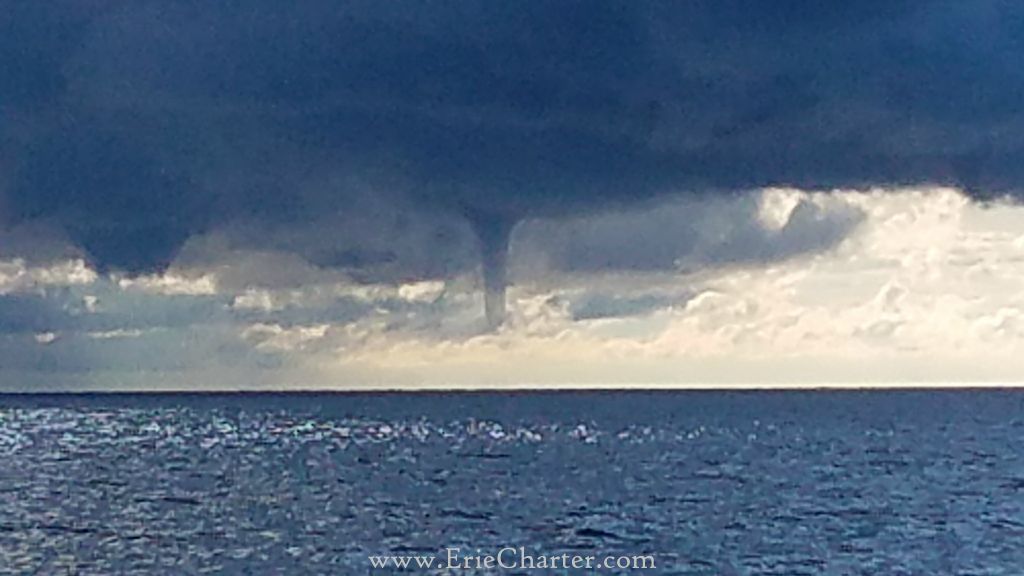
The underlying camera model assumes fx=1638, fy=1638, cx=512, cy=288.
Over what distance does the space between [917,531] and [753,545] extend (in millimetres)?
10269

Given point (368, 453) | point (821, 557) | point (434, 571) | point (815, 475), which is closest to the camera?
point (434, 571)

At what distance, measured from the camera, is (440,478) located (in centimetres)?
9875

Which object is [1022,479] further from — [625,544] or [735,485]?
[625,544]

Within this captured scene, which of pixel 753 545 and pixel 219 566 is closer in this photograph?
pixel 219 566

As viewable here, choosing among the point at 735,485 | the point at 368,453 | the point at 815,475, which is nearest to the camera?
the point at 735,485

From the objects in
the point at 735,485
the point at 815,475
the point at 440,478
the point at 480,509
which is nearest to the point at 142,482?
the point at 440,478

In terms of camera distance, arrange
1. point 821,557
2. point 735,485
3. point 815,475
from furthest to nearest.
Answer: point 815,475 < point 735,485 < point 821,557

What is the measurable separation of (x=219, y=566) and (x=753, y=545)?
20.2 m

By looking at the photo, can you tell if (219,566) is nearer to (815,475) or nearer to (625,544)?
(625,544)

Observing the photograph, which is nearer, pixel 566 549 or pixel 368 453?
pixel 566 549

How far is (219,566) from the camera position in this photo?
54719 millimetres

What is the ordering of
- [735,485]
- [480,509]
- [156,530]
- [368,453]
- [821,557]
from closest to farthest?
[821,557]
[156,530]
[480,509]
[735,485]
[368,453]

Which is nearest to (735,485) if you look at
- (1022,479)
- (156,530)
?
(1022,479)

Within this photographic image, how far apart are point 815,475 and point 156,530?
50.0 meters
